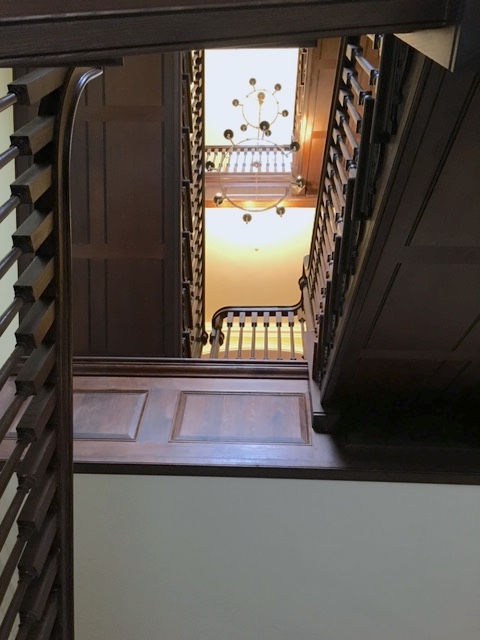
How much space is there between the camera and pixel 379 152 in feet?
5.54

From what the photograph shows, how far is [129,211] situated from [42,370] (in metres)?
2.81

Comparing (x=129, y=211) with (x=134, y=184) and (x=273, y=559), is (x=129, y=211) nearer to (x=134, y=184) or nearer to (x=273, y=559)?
(x=134, y=184)

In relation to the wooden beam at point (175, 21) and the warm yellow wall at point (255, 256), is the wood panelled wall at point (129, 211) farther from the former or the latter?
the warm yellow wall at point (255, 256)

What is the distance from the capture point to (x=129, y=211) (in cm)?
445

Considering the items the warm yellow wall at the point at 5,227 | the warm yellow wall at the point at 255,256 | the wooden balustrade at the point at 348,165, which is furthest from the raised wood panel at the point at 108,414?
the warm yellow wall at the point at 255,256

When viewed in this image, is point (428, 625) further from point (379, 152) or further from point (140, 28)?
point (140, 28)

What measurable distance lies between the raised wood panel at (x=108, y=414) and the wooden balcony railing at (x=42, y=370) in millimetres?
1213

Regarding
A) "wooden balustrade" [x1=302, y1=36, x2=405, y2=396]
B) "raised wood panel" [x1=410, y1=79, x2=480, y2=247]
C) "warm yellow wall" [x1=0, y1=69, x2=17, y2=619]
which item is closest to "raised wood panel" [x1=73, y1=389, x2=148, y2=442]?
"warm yellow wall" [x1=0, y1=69, x2=17, y2=619]

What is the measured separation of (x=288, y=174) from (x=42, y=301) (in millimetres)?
6650

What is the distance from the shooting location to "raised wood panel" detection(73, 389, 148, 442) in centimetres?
335

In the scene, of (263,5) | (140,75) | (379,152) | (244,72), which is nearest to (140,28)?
(263,5)

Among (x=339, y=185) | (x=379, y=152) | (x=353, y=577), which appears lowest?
(x=353, y=577)

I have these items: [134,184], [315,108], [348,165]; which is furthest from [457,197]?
[315,108]

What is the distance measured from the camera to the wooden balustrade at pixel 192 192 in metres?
4.47
